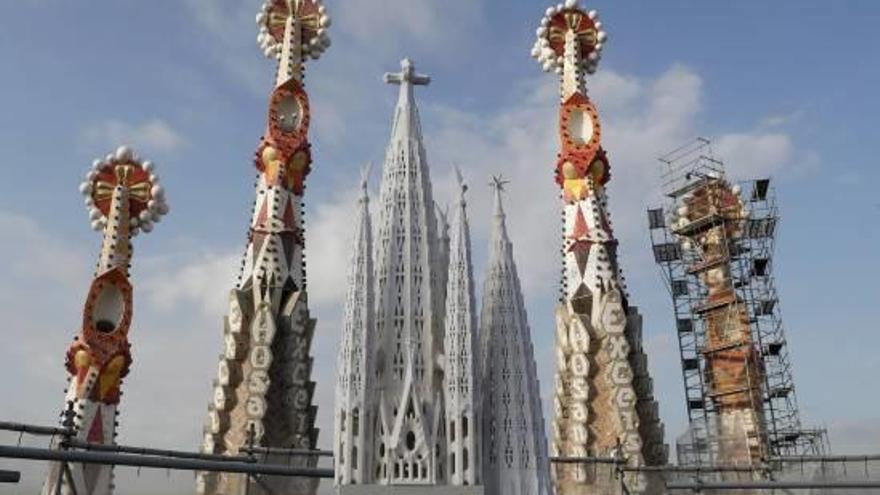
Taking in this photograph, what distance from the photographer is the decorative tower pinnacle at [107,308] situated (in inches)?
846

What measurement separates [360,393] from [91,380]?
9229 mm

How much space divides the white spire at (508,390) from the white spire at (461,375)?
3.33ft

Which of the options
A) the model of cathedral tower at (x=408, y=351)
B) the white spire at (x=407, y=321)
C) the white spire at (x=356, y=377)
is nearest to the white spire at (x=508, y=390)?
the model of cathedral tower at (x=408, y=351)

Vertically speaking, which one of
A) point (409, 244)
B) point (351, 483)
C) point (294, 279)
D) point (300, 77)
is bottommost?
point (351, 483)

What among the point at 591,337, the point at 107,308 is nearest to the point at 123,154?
the point at 107,308

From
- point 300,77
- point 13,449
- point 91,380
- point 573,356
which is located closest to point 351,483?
point 13,449

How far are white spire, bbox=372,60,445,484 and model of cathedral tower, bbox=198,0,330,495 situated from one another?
266 inches

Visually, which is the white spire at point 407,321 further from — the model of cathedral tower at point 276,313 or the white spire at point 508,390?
the model of cathedral tower at point 276,313

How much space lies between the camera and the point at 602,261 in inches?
1005

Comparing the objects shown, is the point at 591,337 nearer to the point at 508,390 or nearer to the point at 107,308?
the point at 508,390

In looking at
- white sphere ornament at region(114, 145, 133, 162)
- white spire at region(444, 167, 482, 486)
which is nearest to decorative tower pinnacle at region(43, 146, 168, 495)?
white sphere ornament at region(114, 145, 133, 162)

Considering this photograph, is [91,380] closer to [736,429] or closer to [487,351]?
[487,351]

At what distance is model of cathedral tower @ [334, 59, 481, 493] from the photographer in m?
16.1

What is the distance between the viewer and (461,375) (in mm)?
16750
